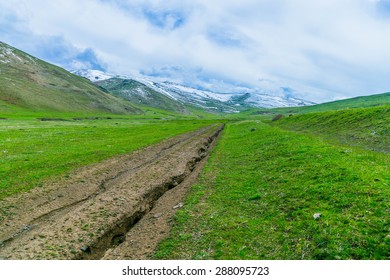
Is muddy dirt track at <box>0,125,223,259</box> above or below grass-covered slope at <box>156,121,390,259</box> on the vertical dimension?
below

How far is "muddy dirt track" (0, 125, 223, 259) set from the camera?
13.1 meters

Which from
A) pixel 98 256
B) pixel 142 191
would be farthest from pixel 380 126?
pixel 98 256

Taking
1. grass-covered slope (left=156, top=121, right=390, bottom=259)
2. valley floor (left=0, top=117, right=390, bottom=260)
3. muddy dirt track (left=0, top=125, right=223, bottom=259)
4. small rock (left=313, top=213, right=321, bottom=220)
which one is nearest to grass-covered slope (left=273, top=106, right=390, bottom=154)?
valley floor (left=0, top=117, right=390, bottom=260)

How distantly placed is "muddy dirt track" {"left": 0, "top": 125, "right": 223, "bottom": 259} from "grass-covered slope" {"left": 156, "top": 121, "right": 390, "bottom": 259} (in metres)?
1.54

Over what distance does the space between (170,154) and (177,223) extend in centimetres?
2277

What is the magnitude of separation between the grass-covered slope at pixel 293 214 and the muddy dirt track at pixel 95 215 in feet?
5.04

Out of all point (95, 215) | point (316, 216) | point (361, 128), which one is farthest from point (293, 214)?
point (361, 128)

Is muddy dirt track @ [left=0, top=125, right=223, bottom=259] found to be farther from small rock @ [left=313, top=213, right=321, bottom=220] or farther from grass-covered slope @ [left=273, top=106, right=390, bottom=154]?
grass-covered slope @ [left=273, top=106, right=390, bottom=154]

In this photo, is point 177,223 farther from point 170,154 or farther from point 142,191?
point 170,154

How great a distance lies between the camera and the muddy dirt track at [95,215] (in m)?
13.1

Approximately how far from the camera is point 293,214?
1498 centimetres

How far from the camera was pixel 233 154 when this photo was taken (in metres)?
36.3

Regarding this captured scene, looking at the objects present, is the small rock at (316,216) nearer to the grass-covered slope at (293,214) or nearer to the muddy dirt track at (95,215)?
the grass-covered slope at (293,214)
